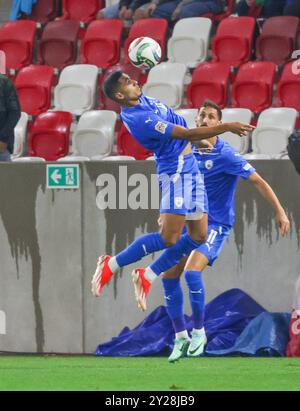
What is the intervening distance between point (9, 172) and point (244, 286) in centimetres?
217

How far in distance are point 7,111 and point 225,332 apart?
274 cm

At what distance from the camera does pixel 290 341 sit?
9672 millimetres

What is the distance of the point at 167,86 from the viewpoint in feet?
44.3

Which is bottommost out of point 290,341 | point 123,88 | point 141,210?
point 290,341

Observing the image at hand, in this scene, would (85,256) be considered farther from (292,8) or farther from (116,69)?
(292,8)

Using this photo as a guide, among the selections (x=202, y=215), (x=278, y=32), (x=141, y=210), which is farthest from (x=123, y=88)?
(x=278, y=32)

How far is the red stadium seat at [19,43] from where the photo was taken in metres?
15.2

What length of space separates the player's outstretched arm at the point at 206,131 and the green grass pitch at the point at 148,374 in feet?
5.08

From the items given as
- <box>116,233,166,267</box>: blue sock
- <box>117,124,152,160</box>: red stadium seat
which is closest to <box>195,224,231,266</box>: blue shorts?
<box>116,233,166,267</box>: blue sock

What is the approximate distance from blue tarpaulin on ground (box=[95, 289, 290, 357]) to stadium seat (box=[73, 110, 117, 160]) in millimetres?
3281

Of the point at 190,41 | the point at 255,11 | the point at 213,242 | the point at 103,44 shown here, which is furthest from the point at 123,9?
the point at 213,242

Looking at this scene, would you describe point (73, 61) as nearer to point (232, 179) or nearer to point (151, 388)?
point (232, 179)

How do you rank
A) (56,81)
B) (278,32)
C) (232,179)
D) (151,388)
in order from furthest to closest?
(56,81), (278,32), (232,179), (151,388)

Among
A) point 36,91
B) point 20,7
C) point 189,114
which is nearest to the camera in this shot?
point 189,114
